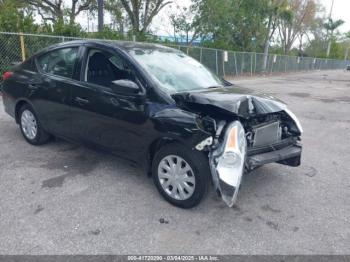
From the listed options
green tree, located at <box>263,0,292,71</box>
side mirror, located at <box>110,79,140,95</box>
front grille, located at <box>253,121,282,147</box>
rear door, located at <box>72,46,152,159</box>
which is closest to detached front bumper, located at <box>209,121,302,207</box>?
front grille, located at <box>253,121,282,147</box>

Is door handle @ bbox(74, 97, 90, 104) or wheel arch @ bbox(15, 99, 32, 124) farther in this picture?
wheel arch @ bbox(15, 99, 32, 124)

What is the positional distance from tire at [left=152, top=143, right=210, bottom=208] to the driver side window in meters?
1.04

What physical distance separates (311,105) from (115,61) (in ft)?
29.2

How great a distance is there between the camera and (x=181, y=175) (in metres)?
3.32

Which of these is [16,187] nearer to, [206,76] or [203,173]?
[203,173]

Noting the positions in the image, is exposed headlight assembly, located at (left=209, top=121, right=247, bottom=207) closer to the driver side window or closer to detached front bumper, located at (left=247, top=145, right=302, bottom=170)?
detached front bumper, located at (left=247, top=145, right=302, bottom=170)

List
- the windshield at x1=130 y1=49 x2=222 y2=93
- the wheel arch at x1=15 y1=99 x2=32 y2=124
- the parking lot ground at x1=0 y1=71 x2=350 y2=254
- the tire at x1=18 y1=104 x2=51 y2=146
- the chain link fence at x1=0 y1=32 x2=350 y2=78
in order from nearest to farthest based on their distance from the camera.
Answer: the parking lot ground at x1=0 y1=71 x2=350 y2=254 < the windshield at x1=130 y1=49 x2=222 y2=93 < the tire at x1=18 y1=104 x2=51 y2=146 < the wheel arch at x1=15 y1=99 x2=32 y2=124 < the chain link fence at x1=0 y1=32 x2=350 y2=78

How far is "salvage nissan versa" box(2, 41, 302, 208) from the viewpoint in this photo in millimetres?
3156

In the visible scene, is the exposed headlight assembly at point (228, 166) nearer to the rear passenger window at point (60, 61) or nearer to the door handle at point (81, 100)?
the door handle at point (81, 100)

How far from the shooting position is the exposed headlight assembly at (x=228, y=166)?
3.00 m

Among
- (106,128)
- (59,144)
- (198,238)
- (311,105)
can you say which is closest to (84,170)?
(106,128)

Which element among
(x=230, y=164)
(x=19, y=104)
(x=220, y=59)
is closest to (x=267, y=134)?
(x=230, y=164)

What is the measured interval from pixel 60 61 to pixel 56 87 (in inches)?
16.2

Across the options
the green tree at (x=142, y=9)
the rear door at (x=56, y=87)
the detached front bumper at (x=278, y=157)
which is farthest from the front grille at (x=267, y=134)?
the green tree at (x=142, y=9)
